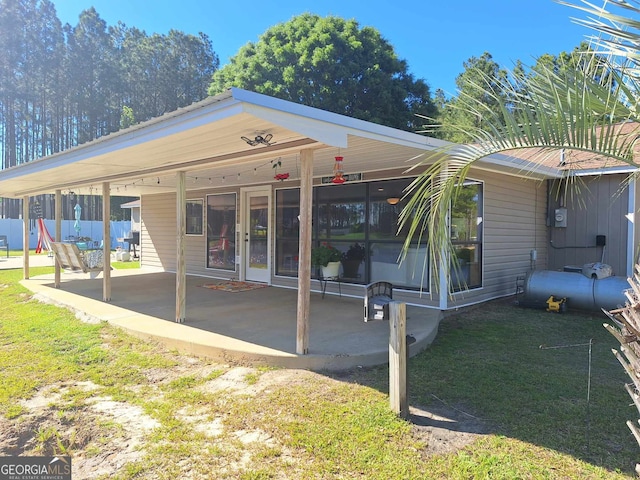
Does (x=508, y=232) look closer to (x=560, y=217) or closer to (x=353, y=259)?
(x=560, y=217)

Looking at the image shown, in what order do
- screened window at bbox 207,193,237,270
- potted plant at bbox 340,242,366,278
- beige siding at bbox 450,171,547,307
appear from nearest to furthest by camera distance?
beige siding at bbox 450,171,547,307
potted plant at bbox 340,242,366,278
screened window at bbox 207,193,237,270

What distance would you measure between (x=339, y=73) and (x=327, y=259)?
1363cm

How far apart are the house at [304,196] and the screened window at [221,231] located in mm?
25

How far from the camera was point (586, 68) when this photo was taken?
2.19 metres

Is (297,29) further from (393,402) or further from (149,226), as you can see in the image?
(393,402)

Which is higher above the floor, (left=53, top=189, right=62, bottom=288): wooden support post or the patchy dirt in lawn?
(left=53, top=189, right=62, bottom=288): wooden support post

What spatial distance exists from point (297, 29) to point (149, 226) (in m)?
12.8

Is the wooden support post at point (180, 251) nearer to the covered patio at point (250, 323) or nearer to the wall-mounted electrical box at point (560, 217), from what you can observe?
the covered patio at point (250, 323)

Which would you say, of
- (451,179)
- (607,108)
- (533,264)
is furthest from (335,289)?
(607,108)

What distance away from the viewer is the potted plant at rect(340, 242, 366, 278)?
23.8 feet

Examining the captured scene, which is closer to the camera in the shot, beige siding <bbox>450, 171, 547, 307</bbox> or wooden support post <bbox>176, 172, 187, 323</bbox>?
wooden support post <bbox>176, 172, 187, 323</bbox>

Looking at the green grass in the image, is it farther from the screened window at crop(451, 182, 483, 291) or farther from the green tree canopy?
the green tree canopy

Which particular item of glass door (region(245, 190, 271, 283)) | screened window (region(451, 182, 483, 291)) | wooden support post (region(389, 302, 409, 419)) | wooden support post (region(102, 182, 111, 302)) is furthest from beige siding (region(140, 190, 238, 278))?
wooden support post (region(389, 302, 409, 419))

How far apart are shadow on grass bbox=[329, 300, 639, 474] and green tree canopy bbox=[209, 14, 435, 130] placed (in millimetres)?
14473
